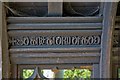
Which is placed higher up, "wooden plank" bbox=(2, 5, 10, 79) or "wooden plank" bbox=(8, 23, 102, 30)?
"wooden plank" bbox=(8, 23, 102, 30)

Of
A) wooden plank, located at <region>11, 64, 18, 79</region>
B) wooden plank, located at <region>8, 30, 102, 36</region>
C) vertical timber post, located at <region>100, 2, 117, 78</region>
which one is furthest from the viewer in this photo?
wooden plank, located at <region>11, 64, 18, 79</region>

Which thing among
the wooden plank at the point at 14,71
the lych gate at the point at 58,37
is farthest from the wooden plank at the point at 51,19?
the wooden plank at the point at 14,71

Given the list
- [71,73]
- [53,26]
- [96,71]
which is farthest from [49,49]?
[96,71]

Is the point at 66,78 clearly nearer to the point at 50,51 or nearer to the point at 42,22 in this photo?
the point at 50,51

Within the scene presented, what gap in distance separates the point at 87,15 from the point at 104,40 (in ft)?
0.68

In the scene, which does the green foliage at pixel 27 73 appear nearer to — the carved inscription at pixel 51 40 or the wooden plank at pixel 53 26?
the carved inscription at pixel 51 40

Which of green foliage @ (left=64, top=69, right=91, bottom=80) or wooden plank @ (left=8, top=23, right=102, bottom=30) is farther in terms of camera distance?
green foliage @ (left=64, top=69, right=91, bottom=80)

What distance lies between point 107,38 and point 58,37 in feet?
1.10

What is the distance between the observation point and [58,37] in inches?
73.2

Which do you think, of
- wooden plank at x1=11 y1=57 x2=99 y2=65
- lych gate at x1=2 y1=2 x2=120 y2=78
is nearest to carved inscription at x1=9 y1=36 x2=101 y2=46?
lych gate at x1=2 y1=2 x2=120 y2=78

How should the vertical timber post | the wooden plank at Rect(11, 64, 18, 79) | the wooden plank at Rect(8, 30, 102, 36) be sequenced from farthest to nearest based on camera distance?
1. the wooden plank at Rect(11, 64, 18, 79)
2. the wooden plank at Rect(8, 30, 102, 36)
3. the vertical timber post

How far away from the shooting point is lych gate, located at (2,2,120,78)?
1796mm

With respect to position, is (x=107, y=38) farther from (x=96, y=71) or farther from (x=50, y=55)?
(x=50, y=55)

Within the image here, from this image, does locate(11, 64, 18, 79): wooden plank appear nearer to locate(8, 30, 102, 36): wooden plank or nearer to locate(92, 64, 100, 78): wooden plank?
locate(8, 30, 102, 36): wooden plank
